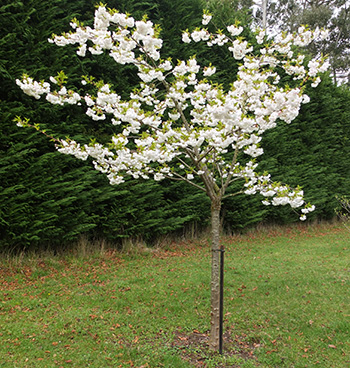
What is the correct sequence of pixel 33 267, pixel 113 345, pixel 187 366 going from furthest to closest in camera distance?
pixel 33 267 → pixel 113 345 → pixel 187 366

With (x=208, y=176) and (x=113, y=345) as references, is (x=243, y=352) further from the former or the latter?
(x=208, y=176)

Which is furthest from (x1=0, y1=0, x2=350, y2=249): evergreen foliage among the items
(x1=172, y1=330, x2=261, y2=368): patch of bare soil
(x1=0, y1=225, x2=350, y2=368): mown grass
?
(x1=172, y1=330, x2=261, y2=368): patch of bare soil

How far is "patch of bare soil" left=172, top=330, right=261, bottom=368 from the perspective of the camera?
8.94 feet

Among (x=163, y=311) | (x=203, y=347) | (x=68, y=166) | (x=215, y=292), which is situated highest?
(x=68, y=166)

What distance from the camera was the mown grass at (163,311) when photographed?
2.73 meters

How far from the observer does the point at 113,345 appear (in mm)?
2854

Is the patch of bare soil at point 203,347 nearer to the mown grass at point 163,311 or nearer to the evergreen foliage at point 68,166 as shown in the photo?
the mown grass at point 163,311

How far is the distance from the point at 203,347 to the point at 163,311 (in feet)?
2.61

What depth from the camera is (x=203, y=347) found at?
9.48 ft

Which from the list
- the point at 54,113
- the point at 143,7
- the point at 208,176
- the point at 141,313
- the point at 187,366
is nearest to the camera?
the point at 187,366

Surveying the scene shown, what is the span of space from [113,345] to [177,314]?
905 millimetres

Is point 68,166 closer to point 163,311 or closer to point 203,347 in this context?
point 163,311

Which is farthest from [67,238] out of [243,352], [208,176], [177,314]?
[243,352]

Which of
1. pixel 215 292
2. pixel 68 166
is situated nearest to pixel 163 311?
pixel 215 292
